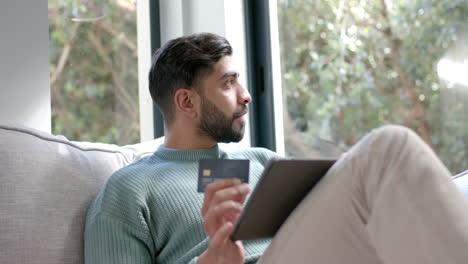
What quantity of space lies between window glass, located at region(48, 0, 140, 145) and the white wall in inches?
15.8

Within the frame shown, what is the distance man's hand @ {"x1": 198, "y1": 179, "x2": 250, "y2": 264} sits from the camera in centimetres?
126

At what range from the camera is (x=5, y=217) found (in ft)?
4.67

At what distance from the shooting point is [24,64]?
1938mm

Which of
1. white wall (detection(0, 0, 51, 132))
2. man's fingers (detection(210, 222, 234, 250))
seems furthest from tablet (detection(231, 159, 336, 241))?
white wall (detection(0, 0, 51, 132))

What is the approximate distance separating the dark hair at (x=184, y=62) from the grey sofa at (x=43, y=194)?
347 millimetres

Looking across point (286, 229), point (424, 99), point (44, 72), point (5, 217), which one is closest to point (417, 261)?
point (286, 229)

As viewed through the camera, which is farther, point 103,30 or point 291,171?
point 103,30

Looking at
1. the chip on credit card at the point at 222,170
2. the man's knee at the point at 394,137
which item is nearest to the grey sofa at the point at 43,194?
the chip on credit card at the point at 222,170

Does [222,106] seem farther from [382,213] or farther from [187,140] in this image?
[382,213]

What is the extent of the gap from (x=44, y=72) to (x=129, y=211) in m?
0.64

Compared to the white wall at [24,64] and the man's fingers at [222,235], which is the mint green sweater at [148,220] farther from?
the white wall at [24,64]

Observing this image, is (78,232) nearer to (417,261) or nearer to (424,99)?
(417,261)

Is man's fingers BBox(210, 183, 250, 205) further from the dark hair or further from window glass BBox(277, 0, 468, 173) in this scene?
window glass BBox(277, 0, 468, 173)

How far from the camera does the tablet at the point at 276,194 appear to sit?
3.83ft
